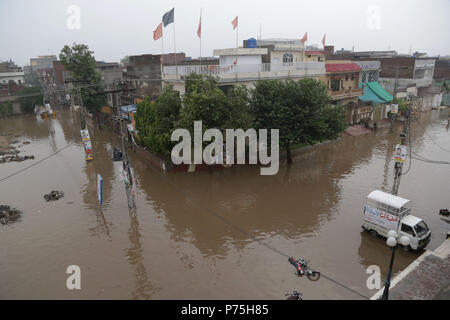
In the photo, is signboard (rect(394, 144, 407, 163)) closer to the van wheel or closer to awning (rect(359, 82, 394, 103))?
the van wheel

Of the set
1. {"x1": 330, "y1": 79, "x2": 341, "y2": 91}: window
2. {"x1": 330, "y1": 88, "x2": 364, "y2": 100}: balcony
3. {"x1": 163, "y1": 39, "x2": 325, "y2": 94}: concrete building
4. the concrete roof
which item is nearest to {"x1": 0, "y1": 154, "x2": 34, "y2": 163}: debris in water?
{"x1": 163, "y1": 39, "x2": 325, "y2": 94}: concrete building

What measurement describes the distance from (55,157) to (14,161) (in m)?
3.45

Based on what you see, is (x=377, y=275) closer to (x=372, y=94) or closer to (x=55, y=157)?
(x=55, y=157)

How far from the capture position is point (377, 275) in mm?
11508

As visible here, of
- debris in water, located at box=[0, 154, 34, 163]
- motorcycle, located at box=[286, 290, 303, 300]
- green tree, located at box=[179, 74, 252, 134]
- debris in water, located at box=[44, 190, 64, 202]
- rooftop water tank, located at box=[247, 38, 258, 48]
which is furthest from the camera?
rooftop water tank, located at box=[247, 38, 258, 48]

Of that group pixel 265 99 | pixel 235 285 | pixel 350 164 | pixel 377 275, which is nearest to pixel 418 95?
pixel 350 164

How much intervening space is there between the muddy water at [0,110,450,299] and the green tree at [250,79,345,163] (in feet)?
9.99

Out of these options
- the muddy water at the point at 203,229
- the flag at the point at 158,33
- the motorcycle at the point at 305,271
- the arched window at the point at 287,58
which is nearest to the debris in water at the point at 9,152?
the muddy water at the point at 203,229

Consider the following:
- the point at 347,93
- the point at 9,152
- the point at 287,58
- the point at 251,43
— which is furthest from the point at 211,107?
the point at 9,152

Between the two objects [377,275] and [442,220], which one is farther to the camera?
[442,220]

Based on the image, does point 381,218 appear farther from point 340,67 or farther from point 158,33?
point 340,67

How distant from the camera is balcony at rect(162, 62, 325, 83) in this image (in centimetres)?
2370

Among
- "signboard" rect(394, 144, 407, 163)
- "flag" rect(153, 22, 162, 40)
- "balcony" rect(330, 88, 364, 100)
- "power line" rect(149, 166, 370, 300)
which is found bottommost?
"power line" rect(149, 166, 370, 300)

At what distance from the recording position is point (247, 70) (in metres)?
25.4
